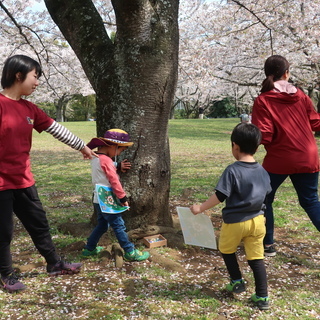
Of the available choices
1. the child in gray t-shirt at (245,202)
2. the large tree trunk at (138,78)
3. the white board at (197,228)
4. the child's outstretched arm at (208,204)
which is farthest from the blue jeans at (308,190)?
the large tree trunk at (138,78)

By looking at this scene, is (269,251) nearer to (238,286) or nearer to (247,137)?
(238,286)

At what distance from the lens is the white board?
2785 millimetres

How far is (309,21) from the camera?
13.2 metres

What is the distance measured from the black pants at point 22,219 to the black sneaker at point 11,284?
42 millimetres

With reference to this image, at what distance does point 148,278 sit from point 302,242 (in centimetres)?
200

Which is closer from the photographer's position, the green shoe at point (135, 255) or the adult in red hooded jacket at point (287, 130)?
the adult in red hooded jacket at point (287, 130)

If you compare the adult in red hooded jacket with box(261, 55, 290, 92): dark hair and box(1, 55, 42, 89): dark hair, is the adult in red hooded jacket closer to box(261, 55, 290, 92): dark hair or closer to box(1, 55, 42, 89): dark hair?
box(261, 55, 290, 92): dark hair

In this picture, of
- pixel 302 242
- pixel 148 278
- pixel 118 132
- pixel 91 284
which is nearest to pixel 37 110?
pixel 118 132

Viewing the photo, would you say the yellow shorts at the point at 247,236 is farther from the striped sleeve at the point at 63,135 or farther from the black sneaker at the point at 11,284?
the black sneaker at the point at 11,284

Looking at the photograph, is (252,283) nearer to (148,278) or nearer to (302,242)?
(148,278)

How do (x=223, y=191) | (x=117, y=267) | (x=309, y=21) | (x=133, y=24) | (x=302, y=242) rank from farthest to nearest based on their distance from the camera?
(x=309, y=21) < (x=302, y=242) < (x=133, y=24) < (x=117, y=267) < (x=223, y=191)

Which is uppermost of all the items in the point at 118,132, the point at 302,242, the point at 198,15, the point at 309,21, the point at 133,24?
the point at 198,15

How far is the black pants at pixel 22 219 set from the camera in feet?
8.75

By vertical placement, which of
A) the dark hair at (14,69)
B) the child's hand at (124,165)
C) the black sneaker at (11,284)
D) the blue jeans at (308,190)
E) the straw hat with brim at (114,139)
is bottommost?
the black sneaker at (11,284)
